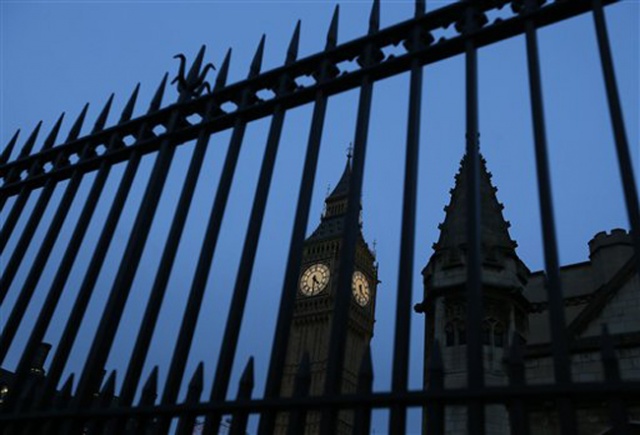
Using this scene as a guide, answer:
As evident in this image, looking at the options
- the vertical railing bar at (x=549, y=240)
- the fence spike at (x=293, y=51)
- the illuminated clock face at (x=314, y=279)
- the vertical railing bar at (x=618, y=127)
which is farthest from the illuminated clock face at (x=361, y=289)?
the vertical railing bar at (x=618, y=127)

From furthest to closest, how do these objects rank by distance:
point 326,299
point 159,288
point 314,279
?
point 314,279
point 326,299
point 159,288

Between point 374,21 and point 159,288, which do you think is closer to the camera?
point 159,288

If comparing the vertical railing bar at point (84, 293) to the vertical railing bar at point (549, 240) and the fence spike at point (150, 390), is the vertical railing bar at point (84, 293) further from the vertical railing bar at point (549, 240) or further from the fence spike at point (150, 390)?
the vertical railing bar at point (549, 240)

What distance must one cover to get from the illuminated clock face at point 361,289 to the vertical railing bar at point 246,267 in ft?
212

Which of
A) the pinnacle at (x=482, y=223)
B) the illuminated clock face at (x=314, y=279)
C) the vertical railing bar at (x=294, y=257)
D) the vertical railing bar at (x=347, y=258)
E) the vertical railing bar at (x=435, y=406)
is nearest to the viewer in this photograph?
the vertical railing bar at (x=435, y=406)

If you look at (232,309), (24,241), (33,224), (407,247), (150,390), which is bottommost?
(150,390)

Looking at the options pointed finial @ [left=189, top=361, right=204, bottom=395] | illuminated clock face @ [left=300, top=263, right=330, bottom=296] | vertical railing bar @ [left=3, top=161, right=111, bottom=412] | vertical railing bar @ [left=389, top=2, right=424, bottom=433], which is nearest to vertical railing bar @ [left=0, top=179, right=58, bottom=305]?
vertical railing bar @ [left=3, top=161, right=111, bottom=412]

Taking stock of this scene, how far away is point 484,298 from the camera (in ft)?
34.6

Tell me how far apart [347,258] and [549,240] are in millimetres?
964

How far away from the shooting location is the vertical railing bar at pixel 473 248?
2121mm

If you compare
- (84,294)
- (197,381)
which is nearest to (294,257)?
(197,381)

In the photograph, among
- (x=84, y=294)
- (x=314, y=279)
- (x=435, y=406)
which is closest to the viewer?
(x=435, y=406)

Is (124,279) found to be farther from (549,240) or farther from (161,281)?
(549,240)

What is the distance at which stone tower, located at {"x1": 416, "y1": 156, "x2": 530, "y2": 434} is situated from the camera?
10.1 m
